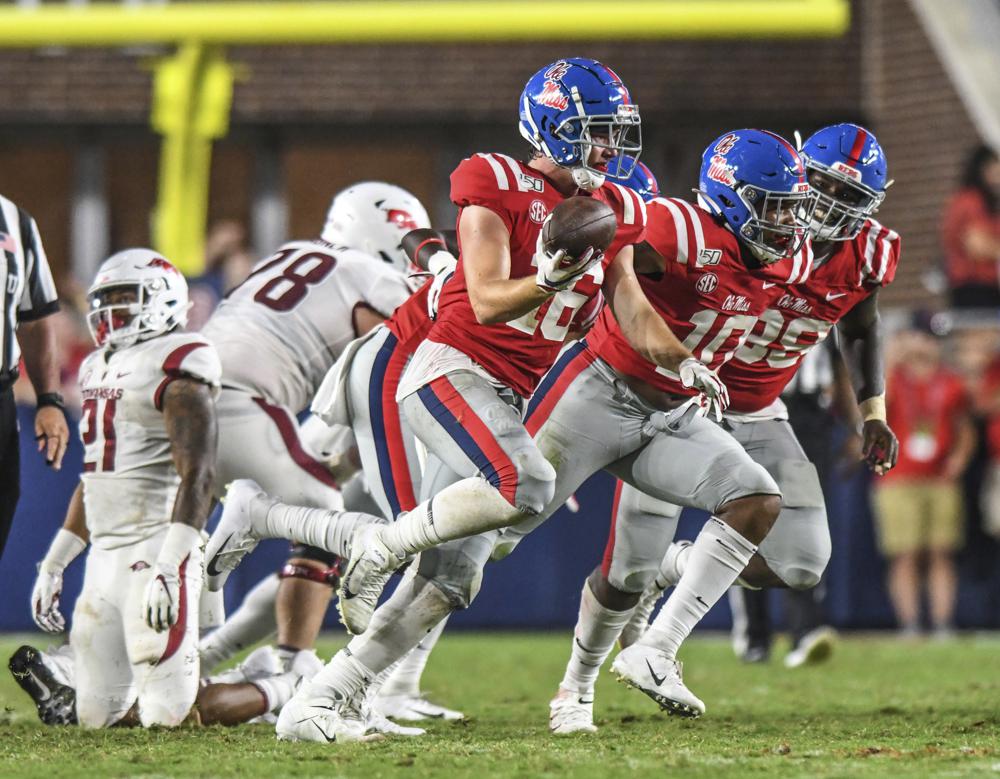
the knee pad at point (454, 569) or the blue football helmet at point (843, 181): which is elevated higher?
the blue football helmet at point (843, 181)

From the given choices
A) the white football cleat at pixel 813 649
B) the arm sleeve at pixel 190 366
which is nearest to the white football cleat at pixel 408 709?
the arm sleeve at pixel 190 366

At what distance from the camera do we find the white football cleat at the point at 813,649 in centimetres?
796

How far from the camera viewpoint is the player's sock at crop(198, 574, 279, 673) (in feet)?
19.8

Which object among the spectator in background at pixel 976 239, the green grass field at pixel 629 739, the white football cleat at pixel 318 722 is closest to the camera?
the green grass field at pixel 629 739

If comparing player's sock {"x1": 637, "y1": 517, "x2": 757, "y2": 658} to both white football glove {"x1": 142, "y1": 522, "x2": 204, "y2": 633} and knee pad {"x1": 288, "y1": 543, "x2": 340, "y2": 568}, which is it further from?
white football glove {"x1": 142, "y1": 522, "x2": 204, "y2": 633}

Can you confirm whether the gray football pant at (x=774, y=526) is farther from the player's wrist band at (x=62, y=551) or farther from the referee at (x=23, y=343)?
the referee at (x=23, y=343)

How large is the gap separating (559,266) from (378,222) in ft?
6.29

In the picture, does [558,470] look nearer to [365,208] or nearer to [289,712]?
[289,712]

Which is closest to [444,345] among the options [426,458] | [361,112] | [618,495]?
[426,458]

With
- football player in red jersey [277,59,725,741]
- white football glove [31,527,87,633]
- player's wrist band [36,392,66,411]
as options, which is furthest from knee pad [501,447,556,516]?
player's wrist band [36,392,66,411]

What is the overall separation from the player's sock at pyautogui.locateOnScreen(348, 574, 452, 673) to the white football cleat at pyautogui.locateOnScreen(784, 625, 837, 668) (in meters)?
3.57

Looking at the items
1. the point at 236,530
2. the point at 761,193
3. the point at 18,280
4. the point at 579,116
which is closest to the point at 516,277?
the point at 579,116

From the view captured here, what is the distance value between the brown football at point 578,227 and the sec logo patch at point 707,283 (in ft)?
2.95

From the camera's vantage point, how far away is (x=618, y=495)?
5.65 metres
